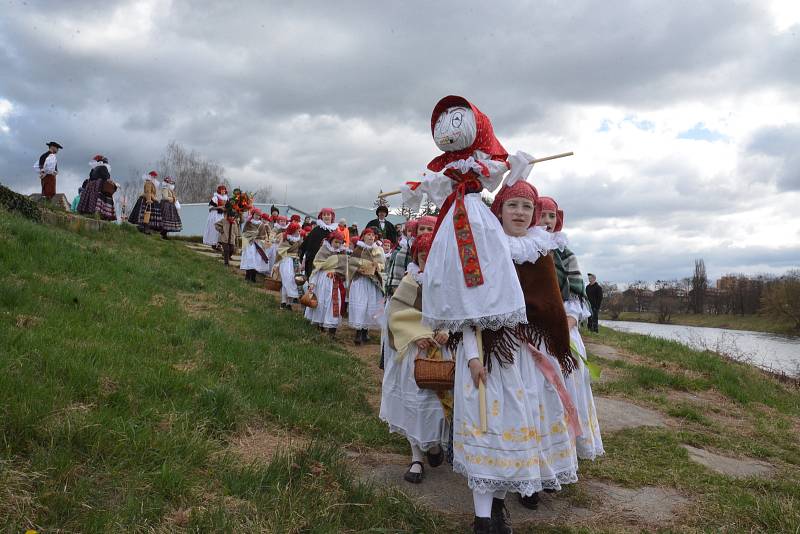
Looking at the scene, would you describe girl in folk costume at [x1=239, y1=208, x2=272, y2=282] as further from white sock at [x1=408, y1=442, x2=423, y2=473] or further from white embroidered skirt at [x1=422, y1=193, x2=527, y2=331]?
white embroidered skirt at [x1=422, y1=193, x2=527, y2=331]

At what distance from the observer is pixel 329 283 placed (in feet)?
32.7

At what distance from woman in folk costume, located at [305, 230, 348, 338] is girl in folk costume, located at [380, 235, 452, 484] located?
5.26 m

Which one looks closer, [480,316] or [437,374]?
[480,316]

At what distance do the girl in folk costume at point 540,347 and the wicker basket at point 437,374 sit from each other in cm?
38

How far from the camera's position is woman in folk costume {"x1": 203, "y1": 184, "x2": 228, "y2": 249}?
17.7 meters

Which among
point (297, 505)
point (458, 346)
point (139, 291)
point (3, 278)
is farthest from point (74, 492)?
point (139, 291)

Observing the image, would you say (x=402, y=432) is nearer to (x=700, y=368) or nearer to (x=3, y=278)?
(x=3, y=278)

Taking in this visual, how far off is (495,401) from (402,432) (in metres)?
1.41

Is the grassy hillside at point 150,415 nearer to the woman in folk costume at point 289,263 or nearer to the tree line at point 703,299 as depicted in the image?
the woman in folk costume at point 289,263

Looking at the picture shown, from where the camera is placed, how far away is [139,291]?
711cm

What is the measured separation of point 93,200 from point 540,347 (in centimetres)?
1536

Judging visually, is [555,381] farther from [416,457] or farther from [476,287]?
[416,457]

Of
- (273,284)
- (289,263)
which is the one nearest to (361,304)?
(289,263)

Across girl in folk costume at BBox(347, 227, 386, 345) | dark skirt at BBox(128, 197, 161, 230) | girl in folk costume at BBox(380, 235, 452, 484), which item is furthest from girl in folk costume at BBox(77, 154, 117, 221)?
girl in folk costume at BBox(380, 235, 452, 484)
